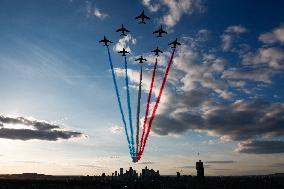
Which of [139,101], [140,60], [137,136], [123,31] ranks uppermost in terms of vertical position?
[123,31]

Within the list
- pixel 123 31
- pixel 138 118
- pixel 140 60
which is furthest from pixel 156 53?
pixel 138 118

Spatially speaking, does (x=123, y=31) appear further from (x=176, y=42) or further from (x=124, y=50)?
(x=176, y=42)

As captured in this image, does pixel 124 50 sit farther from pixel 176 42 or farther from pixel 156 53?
pixel 176 42

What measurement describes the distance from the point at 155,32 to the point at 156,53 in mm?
10682

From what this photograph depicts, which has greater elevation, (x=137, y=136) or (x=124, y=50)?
(x=124, y=50)

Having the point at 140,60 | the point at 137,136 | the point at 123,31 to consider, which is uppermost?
the point at 123,31

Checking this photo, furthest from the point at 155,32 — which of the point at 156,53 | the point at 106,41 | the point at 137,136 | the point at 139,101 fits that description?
the point at 137,136

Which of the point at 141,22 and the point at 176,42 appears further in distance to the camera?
→ the point at 176,42

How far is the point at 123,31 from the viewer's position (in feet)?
472

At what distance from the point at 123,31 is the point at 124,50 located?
1028 cm

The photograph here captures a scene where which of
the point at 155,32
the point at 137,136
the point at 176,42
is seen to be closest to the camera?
the point at 137,136

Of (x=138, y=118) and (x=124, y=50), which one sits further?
(x=124, y=50)

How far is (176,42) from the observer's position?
156m

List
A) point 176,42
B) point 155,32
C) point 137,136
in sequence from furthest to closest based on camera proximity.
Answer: point 176,42, point 155,32, point 137,136
